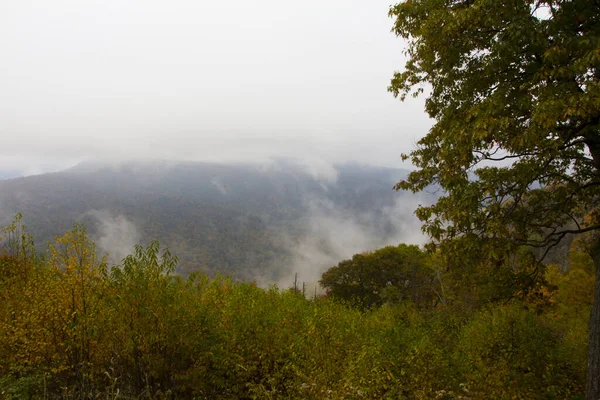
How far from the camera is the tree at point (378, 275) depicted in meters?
42.1

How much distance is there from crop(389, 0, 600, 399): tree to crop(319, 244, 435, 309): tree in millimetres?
36255

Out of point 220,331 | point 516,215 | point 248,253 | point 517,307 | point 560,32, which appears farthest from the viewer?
point 248,253

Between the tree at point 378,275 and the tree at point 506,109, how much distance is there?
3626cm

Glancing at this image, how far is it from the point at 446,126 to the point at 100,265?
8.11m

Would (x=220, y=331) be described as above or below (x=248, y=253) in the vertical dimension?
above

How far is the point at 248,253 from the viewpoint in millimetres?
196500

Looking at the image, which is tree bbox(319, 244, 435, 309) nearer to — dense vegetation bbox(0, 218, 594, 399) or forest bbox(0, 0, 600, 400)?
forest bbox(0, 0, 600, 400)

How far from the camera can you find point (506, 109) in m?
5.97

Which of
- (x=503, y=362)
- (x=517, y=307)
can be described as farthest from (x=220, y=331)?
(x=517, y=307)

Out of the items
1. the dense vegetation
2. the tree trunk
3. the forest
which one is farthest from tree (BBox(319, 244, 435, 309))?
the tree trunk

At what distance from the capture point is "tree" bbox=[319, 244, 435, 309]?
4212 centimetres

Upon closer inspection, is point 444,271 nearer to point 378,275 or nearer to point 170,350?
point 170,350

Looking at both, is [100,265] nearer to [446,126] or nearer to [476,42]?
[446,126]

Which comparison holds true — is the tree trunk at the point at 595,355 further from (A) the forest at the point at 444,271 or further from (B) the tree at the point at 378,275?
(B) the tree at the point at 378,275
